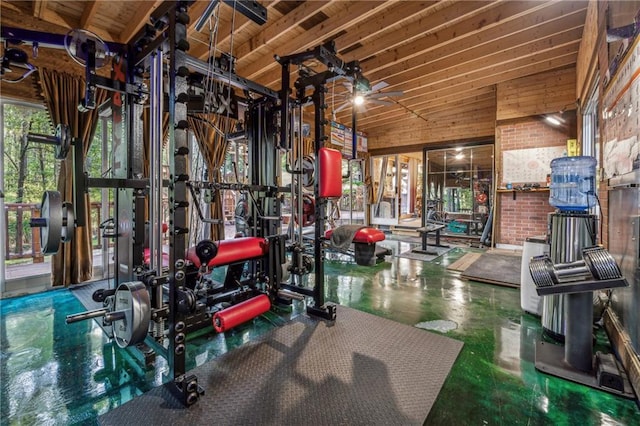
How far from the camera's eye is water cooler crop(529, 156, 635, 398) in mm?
1823

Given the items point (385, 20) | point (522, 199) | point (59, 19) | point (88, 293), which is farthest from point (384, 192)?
point (59, 19)

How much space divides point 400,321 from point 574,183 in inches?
79.4

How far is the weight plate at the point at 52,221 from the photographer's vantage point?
6.52 feet

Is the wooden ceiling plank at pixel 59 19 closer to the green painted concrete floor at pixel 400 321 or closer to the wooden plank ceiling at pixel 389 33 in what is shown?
the wooden plank ceiling at pixel 389 33

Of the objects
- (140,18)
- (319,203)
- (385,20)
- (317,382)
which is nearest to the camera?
(317,382)

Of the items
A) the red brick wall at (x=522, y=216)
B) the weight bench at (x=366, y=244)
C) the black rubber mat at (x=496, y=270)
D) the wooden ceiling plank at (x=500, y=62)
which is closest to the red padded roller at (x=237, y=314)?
the weight bench at (x=366, y=244)

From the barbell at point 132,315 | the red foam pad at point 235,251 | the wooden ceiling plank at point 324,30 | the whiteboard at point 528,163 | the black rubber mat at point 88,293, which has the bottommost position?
the black rubber mat at point 88,293

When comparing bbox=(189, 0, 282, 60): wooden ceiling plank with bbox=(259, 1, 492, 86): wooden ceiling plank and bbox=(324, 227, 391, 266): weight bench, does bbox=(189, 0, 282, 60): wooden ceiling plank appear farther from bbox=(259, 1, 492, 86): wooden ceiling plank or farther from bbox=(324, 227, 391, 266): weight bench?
bbox=(324, 227, 391, 266): weight bench

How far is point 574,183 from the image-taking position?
8.34 feet

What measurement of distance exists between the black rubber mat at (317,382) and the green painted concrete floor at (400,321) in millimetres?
147

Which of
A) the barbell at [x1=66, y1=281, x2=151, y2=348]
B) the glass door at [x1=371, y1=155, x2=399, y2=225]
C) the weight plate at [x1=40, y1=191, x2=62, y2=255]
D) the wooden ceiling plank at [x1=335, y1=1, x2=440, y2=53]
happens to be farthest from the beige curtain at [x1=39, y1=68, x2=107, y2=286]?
the glass door at [x1=371, y1=155, x2=399, y2=225]

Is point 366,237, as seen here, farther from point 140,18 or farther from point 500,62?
point 500,62

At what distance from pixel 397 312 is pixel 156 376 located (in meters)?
2.29

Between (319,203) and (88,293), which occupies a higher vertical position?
(319,203)
